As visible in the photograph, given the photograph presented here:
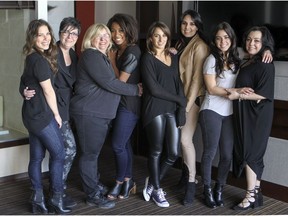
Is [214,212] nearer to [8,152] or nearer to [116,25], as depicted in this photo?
[116,25]

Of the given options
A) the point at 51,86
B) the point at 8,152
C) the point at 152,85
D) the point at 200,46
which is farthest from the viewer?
the point at 8,152

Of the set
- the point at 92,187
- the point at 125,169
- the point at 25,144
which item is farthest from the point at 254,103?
the point at 25,144

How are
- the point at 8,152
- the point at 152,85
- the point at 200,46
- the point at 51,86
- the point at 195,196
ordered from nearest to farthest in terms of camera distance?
the point at 51,86, the point at 152,85, the point at 200,46, the point at 195,196, the point at 8,152

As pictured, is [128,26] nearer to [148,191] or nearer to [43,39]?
[43,39]

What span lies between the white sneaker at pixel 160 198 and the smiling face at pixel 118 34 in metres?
1.12

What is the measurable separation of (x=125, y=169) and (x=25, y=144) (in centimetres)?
100

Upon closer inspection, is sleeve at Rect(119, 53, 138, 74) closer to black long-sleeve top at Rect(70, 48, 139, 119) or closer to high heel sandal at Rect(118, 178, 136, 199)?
black long-sleeve top at Rect(70, 48, 139, 119)

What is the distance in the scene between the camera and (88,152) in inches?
118

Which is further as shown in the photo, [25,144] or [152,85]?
[25,144]

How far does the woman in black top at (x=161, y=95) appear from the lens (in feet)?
9.68

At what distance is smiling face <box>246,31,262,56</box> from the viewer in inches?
115

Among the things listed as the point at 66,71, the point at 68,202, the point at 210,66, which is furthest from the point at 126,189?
the point at 210,66

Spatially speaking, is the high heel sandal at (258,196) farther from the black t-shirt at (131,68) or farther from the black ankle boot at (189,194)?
the black t-shirt at (131,68)

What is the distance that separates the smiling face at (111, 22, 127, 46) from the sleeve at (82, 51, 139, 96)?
0.23 metres
